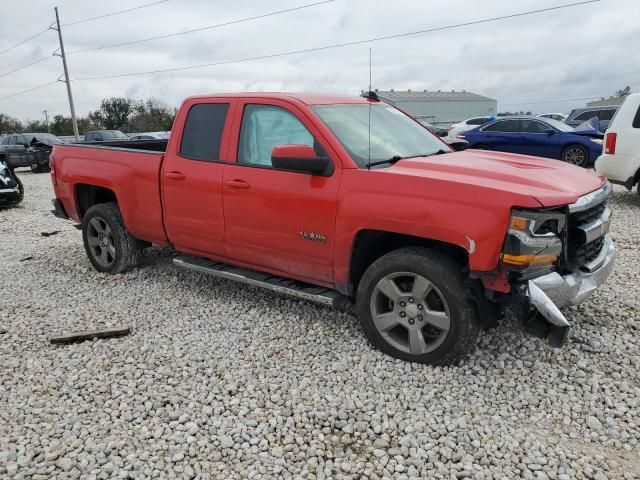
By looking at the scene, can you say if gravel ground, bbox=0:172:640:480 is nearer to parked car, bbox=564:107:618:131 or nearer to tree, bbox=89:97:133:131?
parked car, bbox=564:107:618:131

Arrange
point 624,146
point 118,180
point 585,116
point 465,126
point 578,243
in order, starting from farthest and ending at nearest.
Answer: point 465,126 < point 585,116 < point 624,146 < point 118,180 < point 578,243

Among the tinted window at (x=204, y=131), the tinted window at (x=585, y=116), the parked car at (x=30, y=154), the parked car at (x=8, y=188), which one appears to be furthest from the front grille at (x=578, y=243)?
the parked car at (x=30, y=154)

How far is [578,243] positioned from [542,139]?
11.3 m

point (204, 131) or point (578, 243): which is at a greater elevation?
point (204, 131)

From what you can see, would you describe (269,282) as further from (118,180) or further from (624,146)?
(624,146)

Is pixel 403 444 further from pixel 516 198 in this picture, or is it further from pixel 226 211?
pixel 226 211

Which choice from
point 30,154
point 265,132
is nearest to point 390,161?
point 265,132

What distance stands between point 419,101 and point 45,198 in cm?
4967

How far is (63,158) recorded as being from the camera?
5867 millimetres

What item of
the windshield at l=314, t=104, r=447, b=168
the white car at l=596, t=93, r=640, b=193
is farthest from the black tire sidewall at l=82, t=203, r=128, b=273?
the white car at l=596, t=93, r=640, b=193

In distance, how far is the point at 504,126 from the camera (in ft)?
47.8

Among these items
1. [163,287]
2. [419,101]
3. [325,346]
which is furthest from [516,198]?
[419,101]

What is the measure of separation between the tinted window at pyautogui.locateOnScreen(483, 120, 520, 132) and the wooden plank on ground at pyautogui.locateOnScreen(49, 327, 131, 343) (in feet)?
41.9

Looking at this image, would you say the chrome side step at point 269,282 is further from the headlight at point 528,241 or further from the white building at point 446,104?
the white building at point 446,104
